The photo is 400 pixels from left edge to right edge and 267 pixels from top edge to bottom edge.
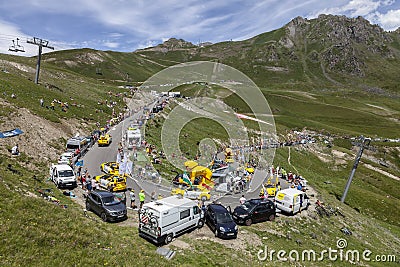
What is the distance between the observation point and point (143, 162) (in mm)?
38719

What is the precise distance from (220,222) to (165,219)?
5052 millimetres

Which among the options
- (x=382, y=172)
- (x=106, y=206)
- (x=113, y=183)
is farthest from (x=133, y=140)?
(x=382, y=172)

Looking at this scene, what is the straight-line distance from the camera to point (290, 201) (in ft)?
94.0

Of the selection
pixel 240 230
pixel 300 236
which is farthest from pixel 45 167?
pixel 300 236

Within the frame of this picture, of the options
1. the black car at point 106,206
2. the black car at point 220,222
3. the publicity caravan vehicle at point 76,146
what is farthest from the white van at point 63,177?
the black car at point 220,222

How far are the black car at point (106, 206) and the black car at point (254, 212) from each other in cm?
1010

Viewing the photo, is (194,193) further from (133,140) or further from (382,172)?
(382,172)

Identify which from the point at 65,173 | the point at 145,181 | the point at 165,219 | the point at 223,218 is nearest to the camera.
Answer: the point at 165,219

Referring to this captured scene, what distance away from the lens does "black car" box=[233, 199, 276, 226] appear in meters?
24.9

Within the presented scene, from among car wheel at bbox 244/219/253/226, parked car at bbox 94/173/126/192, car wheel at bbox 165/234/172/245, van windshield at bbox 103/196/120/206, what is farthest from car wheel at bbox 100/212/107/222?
car wheel at bbox 244/219/253/226

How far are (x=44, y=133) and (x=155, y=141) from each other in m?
17.9

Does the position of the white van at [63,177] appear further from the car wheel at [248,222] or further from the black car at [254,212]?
the car wheel at [248,222]

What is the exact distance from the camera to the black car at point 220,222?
21281 millimetres

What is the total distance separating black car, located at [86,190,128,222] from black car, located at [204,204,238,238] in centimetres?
710
